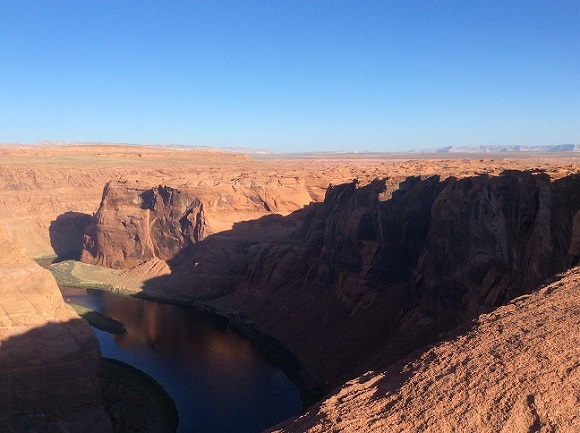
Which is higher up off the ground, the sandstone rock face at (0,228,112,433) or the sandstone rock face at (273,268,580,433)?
the sandstone rock face at (273,268,580,433)

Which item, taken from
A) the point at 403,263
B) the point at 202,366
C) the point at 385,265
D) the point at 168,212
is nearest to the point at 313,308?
the point at 385,265

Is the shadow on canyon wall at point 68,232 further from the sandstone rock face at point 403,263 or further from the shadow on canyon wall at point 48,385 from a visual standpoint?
the shadow on canyon wall at point 48,385

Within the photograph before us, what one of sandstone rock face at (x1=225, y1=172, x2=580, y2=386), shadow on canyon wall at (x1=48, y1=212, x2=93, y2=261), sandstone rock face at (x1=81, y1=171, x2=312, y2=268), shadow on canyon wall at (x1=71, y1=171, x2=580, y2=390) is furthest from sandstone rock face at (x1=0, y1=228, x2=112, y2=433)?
shadow on canyon wall at (x1=48, y1=212, x2=93, y2=261)

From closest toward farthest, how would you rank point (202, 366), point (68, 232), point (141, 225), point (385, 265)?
1. point (202, 366)
2. point (385, 265)
3. point (141, 225)
4. point (68, 232)

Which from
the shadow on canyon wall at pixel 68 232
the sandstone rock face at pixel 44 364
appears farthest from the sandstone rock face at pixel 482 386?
the shadow on canyon wall at pixel 68 232

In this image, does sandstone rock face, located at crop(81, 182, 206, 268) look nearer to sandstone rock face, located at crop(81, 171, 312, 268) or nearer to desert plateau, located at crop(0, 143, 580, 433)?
sandstone rock face, located at crop(81, 171, 312, 268)

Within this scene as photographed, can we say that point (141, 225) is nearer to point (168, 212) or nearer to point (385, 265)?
point (168, 212)
